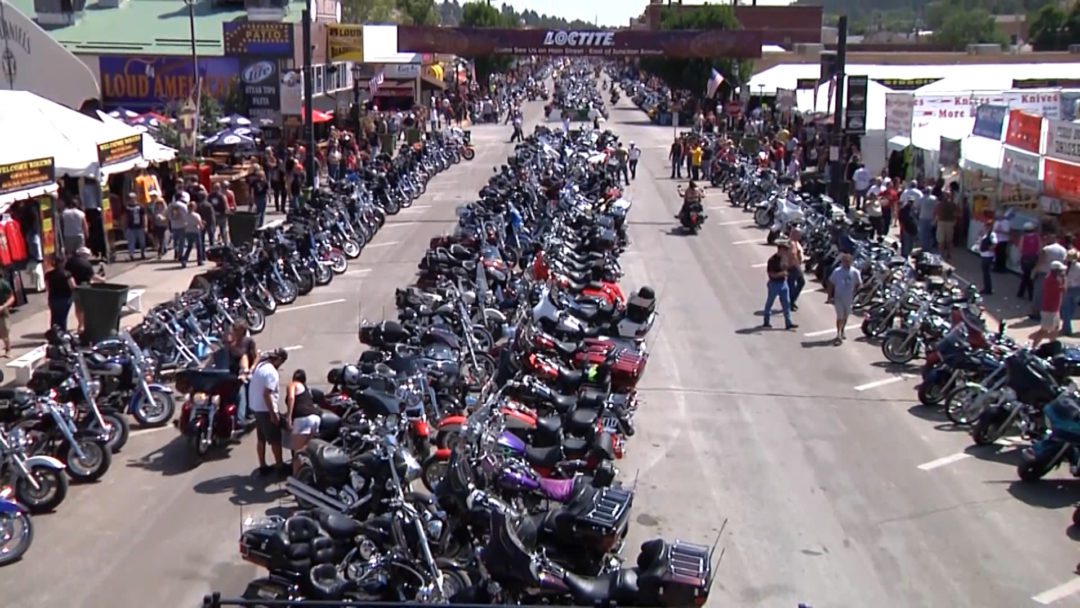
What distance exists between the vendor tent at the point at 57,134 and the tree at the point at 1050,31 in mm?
95844

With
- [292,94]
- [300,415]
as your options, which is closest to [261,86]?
[292,94]

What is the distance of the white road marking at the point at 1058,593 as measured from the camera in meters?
8.90

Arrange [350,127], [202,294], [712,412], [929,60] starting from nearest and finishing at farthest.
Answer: [712,412] < [202,294] < [350,127] < [929,60]

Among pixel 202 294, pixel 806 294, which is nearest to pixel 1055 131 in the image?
pixel 806 294

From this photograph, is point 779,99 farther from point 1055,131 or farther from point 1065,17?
point 1065,17

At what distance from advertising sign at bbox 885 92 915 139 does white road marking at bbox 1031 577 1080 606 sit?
73.1 ft

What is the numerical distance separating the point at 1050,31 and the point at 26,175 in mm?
103709

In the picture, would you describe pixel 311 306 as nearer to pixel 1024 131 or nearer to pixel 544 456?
pixel 544 456

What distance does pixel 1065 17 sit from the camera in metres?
104

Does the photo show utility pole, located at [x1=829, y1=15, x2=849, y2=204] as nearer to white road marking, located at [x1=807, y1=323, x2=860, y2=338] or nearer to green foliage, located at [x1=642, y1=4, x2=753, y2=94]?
white road marking, located at [x1=807, y1=323, x2=860, y2=338]

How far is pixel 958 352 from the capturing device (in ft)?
44.2

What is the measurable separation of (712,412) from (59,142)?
43.7 ft

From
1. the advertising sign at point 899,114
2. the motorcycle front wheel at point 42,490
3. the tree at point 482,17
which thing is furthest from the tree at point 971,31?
the motorcycle front wheel at point 42,490

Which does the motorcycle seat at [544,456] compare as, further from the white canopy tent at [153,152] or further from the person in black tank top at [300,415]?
the white canopy tent at [153,152]
